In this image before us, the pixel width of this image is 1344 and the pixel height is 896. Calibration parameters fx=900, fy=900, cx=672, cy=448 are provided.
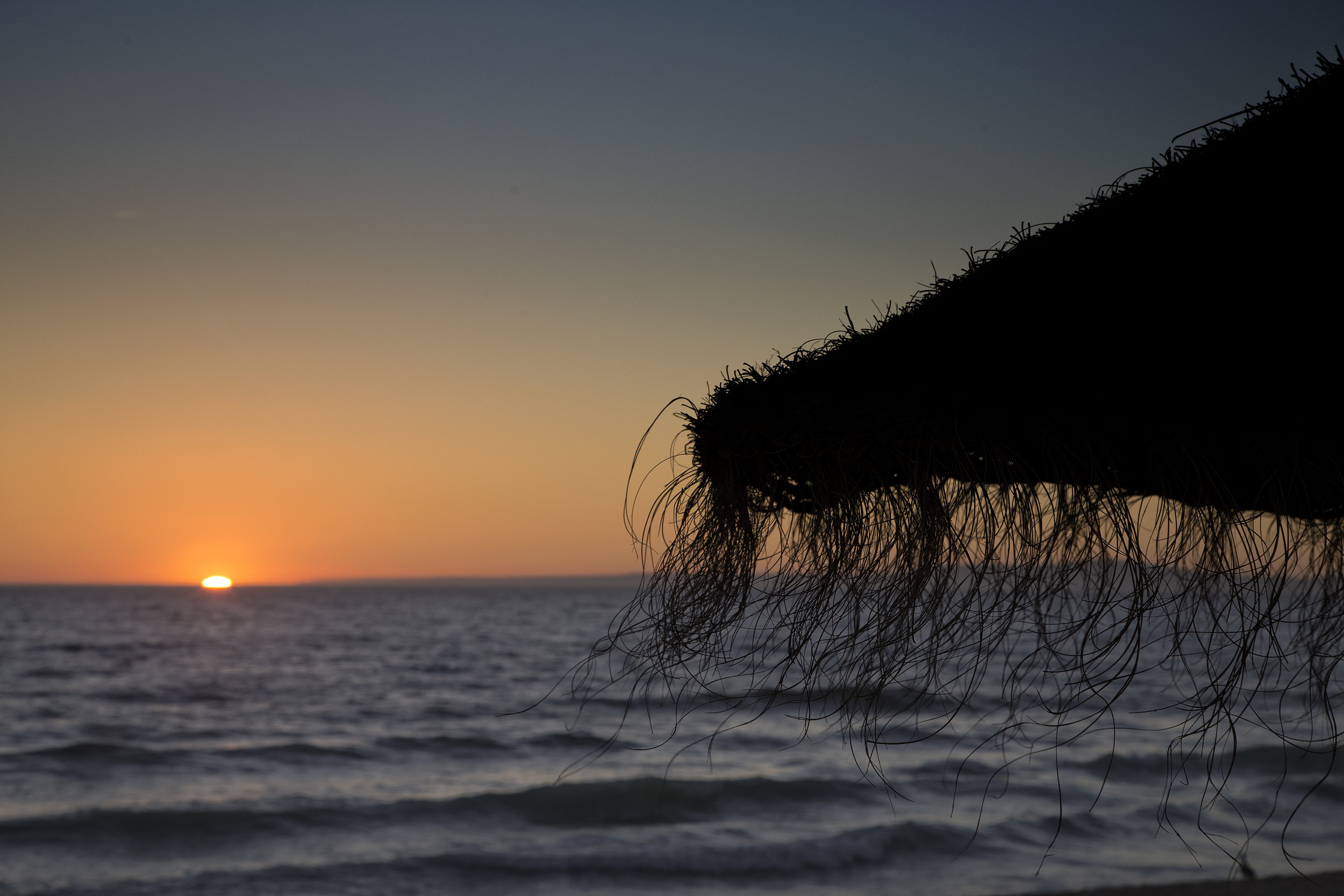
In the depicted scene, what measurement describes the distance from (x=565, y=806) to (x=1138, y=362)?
10245 mm

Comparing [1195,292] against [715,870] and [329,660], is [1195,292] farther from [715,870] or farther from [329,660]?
[329,660]

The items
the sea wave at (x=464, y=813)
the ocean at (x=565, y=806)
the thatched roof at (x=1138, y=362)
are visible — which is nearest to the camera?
the thatched roof at (x=1138, y=362)

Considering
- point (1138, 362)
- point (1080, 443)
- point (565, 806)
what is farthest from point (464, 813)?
point (1138, 362)

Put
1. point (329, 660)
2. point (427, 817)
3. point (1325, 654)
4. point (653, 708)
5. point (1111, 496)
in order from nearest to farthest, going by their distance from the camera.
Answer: point (1111, 496) → point (1325, 654) → point (427, 817) → point (653, 708) → point (329, 660)

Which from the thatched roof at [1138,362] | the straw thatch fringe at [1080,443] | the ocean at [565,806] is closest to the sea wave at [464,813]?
the ocean at [565,806]

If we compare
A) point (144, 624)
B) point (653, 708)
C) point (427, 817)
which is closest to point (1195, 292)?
point (427, 817)

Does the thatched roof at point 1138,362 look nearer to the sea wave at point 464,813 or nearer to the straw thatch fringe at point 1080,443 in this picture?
the straw thatch fringe at point 1080,443

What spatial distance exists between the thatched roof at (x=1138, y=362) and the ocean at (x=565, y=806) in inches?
79.4

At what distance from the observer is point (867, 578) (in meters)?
2.40

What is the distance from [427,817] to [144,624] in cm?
4650

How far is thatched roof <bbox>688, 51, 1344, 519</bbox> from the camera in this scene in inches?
76.6

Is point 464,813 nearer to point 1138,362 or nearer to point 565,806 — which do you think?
point 565,806

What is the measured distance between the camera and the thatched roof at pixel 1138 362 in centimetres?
195

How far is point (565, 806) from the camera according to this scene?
10.9 metres
